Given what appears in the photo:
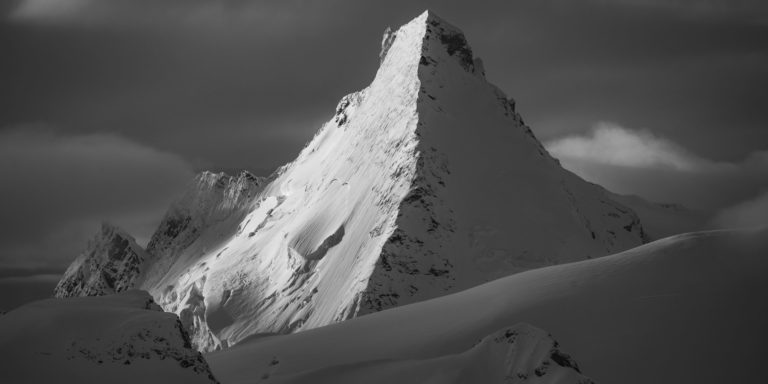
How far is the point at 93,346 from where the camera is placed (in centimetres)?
6700

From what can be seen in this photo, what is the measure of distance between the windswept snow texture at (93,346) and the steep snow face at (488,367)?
72.5 feet

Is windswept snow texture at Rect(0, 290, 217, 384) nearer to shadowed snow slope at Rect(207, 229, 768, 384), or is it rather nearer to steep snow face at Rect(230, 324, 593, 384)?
steep snow face at Rect(230, 324, 593, 384)

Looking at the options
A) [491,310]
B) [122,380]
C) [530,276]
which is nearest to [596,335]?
[491,310]

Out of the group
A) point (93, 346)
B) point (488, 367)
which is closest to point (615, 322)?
point (488, 367)

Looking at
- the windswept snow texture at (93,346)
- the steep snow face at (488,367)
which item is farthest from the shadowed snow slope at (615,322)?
the windswept snow texture at (93,346)

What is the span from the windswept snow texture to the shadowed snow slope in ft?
80.8

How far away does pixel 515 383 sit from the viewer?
7862cm

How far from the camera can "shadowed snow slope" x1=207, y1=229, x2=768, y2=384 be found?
318 feet

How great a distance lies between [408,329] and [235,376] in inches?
756

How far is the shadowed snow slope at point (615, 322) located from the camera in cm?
9681

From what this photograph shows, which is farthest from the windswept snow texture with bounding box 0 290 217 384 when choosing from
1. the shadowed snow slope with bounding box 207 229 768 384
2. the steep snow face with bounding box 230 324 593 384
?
the shadowed snow slope with bounding box 207 229 768 384

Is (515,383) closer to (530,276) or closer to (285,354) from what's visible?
Result: (285,354)

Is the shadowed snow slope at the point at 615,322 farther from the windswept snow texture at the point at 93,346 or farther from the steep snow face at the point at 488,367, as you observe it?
the windswept snow texture at the point at 93,346

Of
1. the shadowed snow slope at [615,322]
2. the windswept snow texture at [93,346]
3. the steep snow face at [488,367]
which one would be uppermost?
the shadowed snow slope at [615,322]
